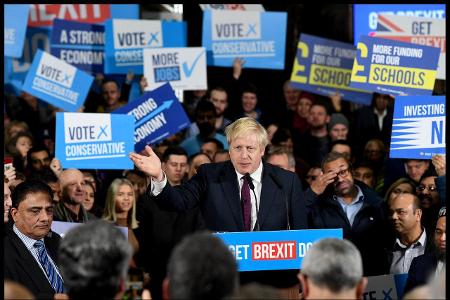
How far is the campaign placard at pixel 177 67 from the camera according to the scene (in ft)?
35.6

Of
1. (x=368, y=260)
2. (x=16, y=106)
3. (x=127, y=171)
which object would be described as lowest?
(x=368, y=260)

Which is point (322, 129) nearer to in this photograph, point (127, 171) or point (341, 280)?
point (127, 171)

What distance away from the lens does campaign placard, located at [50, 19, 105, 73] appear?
38.9 feet

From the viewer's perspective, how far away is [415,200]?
723 centimetres

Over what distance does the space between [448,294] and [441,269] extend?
60.1 inches

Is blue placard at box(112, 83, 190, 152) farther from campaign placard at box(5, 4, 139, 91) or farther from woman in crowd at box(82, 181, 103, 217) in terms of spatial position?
campaign placard at box(5, 4, 139, 91)

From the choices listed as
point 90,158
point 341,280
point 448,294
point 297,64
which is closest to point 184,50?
point 297,64

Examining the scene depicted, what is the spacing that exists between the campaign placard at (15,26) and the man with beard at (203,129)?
2387 mm

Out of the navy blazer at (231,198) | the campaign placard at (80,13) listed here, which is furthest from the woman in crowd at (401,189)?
the campaign placard at (80,13)

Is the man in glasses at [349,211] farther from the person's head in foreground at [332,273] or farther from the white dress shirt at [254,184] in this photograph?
the person's head in foreground at [332,273]

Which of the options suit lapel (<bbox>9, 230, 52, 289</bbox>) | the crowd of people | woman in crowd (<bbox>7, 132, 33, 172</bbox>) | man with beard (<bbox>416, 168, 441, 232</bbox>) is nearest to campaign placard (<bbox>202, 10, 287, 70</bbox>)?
the crowd of people

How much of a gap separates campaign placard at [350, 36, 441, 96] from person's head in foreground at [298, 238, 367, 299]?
534cm

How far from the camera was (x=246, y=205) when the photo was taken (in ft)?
19.1

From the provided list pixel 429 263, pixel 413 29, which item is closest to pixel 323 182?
pixel 429 263
